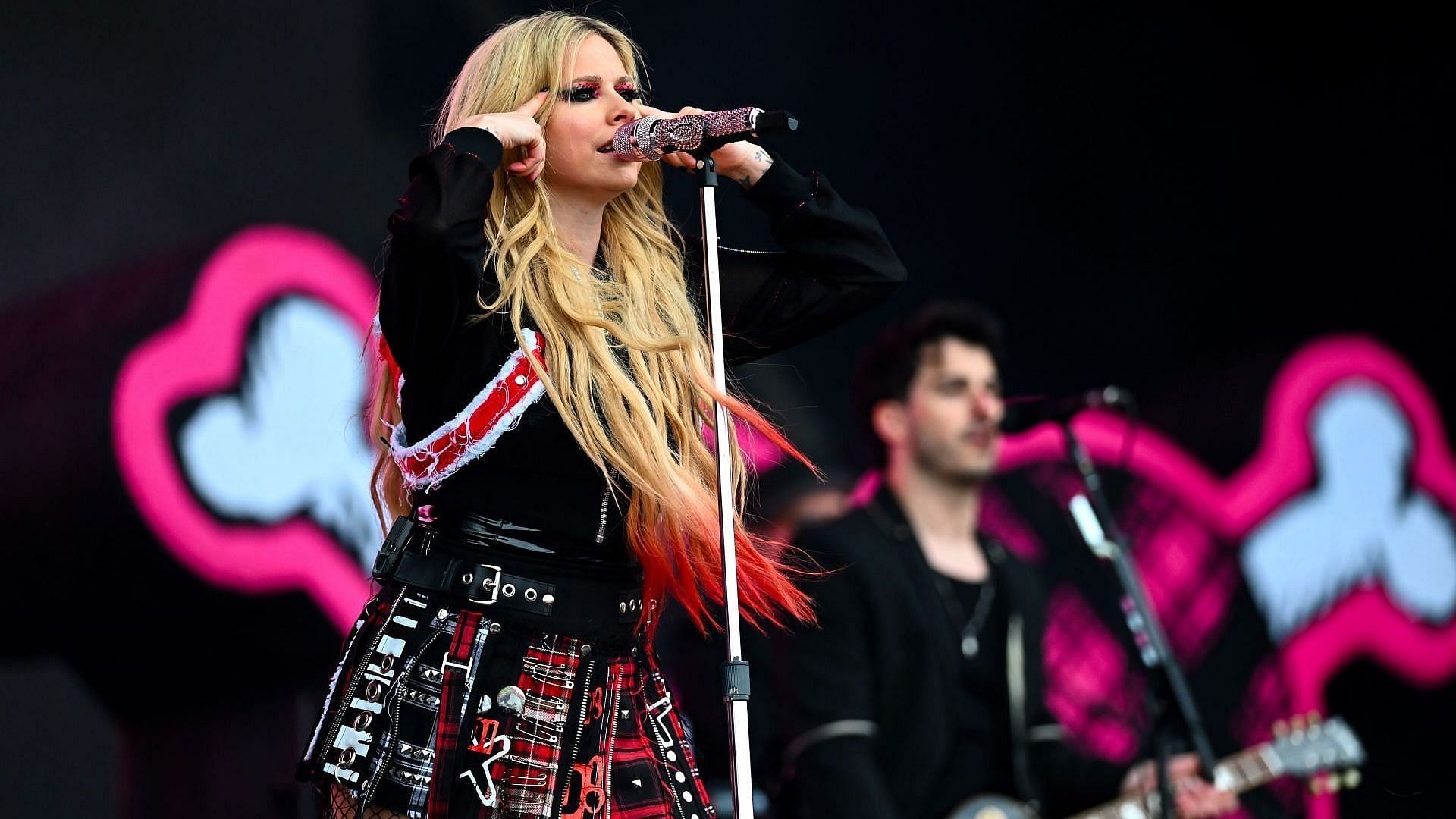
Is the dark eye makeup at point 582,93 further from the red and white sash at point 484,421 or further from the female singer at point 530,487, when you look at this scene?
the red and white sash at point 484,421

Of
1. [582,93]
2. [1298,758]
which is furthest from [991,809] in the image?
[582,93]

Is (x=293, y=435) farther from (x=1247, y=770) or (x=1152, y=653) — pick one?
(x=1247, y=770)

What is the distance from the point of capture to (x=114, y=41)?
2.60 metres

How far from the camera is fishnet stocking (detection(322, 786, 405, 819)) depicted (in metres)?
1.57

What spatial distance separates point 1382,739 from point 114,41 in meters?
3.86

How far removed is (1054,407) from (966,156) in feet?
3.69

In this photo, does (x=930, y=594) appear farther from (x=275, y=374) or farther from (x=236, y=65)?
(x=236, y=65)

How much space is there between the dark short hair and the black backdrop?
0.06 metres

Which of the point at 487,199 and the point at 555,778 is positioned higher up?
the point at 487,199

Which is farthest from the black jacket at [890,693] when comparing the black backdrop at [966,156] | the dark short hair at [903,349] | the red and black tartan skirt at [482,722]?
the red and black tartan skirt at [482,722]

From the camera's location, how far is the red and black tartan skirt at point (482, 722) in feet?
5.11

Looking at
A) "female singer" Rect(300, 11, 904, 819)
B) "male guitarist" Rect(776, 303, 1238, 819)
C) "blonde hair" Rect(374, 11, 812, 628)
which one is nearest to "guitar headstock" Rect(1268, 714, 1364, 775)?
"male guitarist" Rect(776, 303, 1238, 819)

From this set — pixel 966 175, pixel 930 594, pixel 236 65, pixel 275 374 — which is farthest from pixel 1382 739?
pixel 236 65

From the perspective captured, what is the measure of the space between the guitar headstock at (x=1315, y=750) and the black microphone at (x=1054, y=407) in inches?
49.4
